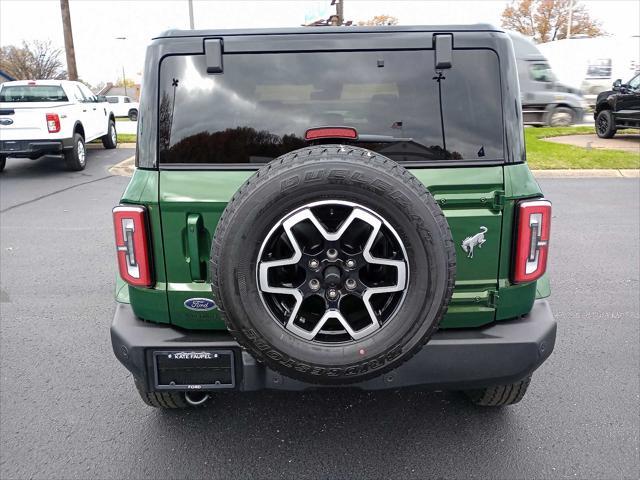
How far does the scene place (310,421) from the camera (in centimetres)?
289

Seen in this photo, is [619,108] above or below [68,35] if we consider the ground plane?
below

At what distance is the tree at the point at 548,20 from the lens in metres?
49.7

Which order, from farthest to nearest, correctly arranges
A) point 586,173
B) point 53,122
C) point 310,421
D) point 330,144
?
point 53,122 → point 586,173 → point 310,421 → point 330,144

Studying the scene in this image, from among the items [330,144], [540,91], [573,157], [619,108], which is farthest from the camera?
[540,91]

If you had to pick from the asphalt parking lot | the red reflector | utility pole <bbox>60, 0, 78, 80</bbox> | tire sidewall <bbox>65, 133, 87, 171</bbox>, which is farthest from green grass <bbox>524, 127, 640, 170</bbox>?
utility pole <bbox>60, 0, 78, 80</bbox>

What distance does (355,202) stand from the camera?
6.43ft

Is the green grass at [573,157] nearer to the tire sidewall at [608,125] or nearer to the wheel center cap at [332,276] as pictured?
the tire sidewall at [608,125]

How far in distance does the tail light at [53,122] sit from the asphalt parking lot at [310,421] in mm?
7346

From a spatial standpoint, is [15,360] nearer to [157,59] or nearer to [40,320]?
[40,320]

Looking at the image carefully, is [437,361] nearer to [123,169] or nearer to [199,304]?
[199,304]

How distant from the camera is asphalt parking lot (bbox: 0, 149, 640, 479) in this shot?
100 inches

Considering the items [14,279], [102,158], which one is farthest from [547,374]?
[102,158]

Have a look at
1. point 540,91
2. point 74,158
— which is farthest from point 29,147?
point 540,91

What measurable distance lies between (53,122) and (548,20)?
51510 millimetres
